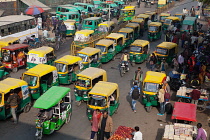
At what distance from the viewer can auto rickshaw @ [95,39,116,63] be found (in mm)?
25922

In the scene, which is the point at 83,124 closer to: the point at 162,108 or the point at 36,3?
the point at 162,108

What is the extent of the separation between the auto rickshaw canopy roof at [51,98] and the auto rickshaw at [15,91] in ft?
7.02

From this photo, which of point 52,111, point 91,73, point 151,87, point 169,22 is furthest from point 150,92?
point 169,22

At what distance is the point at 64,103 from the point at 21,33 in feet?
57.4

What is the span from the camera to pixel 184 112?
606 inches

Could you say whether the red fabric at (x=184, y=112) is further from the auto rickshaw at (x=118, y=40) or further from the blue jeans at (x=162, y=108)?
the auto rickshaw at (x=118, y=40)

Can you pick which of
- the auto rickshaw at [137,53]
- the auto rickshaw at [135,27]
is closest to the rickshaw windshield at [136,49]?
the auto rickshaw at [137,53]

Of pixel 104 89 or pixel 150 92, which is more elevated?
pixel 104 89

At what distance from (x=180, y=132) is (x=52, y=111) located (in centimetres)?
646

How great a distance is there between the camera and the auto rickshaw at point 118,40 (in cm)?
2814

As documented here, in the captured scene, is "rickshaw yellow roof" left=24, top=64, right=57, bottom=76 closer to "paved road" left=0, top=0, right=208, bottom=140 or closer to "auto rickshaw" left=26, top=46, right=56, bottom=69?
"paved road" left=0, top=0, right=208, bottom=140

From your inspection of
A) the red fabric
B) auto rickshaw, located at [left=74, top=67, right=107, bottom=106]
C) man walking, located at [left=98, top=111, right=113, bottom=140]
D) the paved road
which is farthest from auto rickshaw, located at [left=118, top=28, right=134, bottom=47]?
man walking, located at [left=98, top=111, right=113, bottom=140]

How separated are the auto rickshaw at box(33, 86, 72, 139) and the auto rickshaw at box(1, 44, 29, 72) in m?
9.28

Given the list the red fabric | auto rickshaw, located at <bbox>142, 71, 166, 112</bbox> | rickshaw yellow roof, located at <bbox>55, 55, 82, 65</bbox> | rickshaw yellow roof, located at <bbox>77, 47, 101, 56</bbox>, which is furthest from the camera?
rickshaw yellow roof, located at <bbox>77, 47, 101, 56</bbox>
